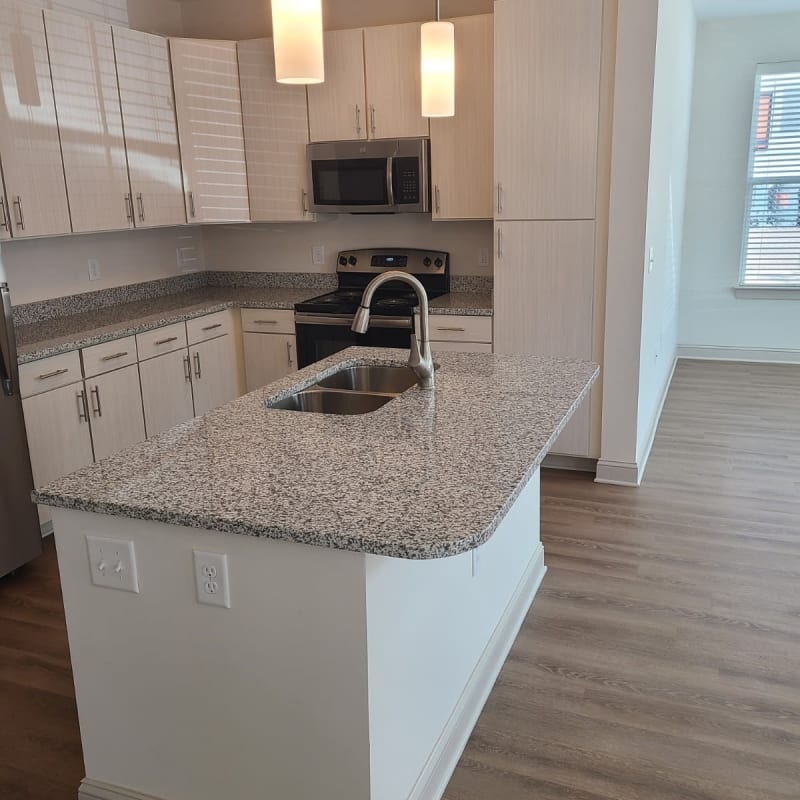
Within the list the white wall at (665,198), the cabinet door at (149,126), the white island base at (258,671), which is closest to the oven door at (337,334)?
the cabinet door at (149,126)

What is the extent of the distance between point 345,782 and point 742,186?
20.7ft

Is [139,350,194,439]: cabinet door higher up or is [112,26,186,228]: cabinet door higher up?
[112,26,186,228]: cabinet door

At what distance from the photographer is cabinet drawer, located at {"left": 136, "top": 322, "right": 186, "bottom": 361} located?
4.04 m

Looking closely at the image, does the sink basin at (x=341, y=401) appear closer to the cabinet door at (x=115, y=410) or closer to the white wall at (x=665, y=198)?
the cabinet door at (x=115, y=410)

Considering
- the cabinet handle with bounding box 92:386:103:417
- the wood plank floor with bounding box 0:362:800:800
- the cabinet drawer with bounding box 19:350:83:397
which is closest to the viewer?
the wood plank floor with bounding box 0:362:800:800

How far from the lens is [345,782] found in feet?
5.53

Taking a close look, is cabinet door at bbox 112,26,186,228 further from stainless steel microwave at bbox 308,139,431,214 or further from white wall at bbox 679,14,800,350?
white wall at bbox 679,14,800,350

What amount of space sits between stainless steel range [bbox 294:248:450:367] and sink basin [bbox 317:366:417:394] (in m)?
1.18

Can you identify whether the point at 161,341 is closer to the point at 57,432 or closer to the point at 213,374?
the point at 213,374

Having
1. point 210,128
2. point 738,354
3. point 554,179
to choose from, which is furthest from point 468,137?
point 738,354

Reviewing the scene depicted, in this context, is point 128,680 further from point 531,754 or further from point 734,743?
point 734,743

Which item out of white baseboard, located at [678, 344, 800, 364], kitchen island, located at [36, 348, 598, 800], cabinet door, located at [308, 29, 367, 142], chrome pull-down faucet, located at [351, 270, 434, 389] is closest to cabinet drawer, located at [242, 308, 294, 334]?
cabinet door, located at [308, 29, 367, 142]

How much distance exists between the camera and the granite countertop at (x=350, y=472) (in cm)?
150

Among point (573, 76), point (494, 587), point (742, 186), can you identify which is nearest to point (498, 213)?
point (573, 76)
